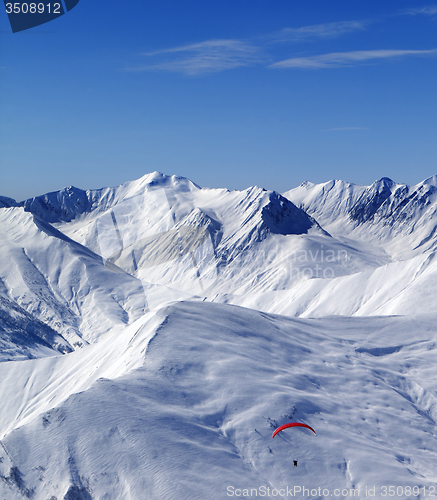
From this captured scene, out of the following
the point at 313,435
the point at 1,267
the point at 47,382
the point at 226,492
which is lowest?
the point at 1,267

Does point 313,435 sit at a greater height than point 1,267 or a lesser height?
greater

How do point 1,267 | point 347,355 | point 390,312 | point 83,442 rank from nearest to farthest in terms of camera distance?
1. point 83,442
2. point 347,355
3. point 390,312
4. point 1,267

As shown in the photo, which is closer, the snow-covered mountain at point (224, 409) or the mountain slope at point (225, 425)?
the mountain slope at point (225, 425)

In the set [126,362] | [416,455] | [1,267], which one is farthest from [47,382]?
[1,267]

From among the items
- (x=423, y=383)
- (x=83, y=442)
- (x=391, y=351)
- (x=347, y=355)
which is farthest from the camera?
(x=391, y=351)

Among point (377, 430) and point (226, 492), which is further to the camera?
point (377, 430)

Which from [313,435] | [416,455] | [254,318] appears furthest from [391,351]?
[313,435]

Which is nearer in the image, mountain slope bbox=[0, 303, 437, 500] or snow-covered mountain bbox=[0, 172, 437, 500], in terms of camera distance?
mountain slope bbox=[0, 303, 437, 500]

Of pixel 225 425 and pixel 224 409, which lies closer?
pixel 225 425

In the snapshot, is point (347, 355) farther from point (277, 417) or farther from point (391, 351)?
point (277, 417)
